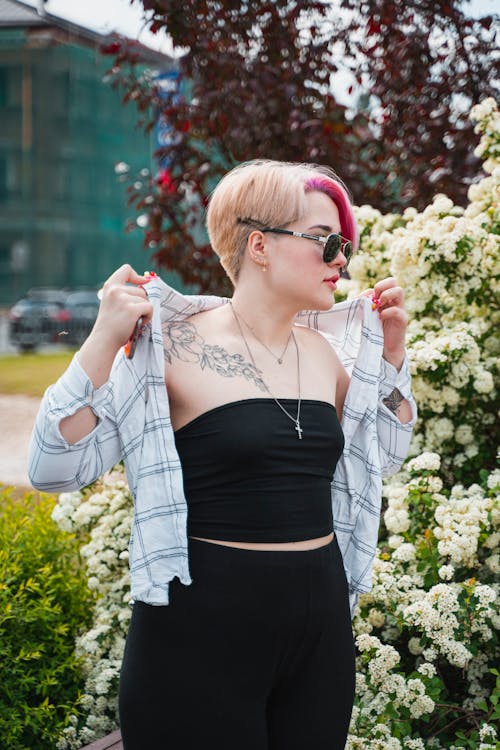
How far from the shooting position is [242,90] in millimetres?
4434

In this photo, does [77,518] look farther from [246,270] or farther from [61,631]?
[246,270]

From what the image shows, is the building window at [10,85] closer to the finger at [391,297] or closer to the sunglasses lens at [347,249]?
the finger at [391,297]

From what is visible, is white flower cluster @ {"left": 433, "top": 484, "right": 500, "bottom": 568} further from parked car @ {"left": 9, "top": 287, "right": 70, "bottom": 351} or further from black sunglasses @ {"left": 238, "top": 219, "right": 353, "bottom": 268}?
parked car @ {"left": 9, "top": 287, "right": 70, "bottom": 351}

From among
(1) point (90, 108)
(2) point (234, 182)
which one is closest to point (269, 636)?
(2) point (234, 182)

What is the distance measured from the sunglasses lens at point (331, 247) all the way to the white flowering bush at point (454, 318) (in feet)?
4.40

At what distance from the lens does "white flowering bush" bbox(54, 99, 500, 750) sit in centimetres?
259

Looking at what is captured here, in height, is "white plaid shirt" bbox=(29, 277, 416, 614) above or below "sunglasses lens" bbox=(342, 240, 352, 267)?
below

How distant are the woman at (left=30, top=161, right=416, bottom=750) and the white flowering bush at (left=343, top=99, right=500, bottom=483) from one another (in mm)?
1325

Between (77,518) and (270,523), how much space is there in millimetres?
1816

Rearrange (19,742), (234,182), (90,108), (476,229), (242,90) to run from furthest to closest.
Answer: (90,108)
(242,90)
(476,229)
(19,742)
(234,182)

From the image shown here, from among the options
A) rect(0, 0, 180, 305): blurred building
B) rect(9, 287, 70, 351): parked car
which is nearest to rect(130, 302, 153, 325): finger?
rect(9, 287, 70, 351): parked car

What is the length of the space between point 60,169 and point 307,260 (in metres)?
45.2

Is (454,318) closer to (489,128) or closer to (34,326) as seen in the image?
(489,128)

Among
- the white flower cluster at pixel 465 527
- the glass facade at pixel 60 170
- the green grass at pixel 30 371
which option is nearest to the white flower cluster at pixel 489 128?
the white flower cluster at pixel 465 527
